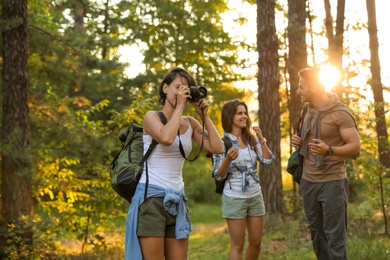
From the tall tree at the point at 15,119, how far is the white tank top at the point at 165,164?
6371 millimetres

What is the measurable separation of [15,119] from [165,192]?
7.01m

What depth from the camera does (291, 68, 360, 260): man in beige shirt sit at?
652 centimetres

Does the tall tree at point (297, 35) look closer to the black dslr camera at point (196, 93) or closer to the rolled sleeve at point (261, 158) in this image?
the rolled sleeve at point (261, 158)

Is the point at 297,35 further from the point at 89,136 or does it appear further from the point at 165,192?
the point at 165,192

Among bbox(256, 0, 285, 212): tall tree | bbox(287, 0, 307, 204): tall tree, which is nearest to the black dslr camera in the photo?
bbox(287, 0, 307, 204): tall tree

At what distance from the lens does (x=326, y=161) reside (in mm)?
6664

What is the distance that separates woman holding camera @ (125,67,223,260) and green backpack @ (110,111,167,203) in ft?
0.16

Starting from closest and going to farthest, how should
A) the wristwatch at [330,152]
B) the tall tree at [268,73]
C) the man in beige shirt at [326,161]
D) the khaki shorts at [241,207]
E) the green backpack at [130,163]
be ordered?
the green backpack at [130,163]
the wristwatch at [330,152]
the man in beige shirt at [326,161]
the khaki shorts at [241,207]
the tall tree at [268,73]

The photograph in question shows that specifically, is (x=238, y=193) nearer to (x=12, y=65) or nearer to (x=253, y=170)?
(x=253, y=170)

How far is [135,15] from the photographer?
29781mm

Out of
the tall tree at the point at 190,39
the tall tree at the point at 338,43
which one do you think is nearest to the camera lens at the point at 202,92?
the tall tree at the point at 338,43

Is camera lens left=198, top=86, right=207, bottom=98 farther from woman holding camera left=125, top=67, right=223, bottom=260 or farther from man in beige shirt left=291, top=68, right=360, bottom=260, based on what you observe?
man in beige shirt left=291, top=68, right=360, bottom=260

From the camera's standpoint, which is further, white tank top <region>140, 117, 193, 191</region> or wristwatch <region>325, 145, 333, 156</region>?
wristwatch <region>325, 145, 333, 156</region>

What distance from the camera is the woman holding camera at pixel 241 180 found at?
724 cm
